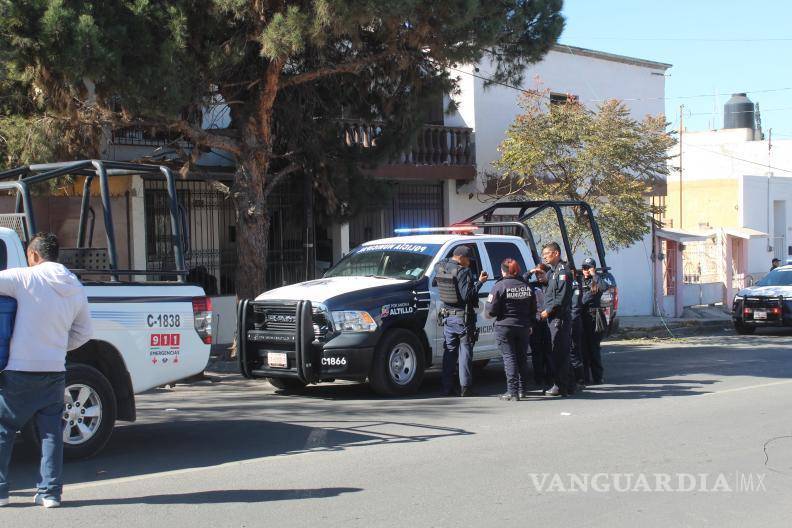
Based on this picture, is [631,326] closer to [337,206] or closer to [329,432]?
[337,206]

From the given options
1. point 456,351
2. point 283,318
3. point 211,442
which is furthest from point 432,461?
point 283,318

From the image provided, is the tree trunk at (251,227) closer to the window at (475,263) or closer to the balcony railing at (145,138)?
the balcony railing at (145,138)

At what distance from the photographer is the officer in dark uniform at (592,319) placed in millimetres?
12188

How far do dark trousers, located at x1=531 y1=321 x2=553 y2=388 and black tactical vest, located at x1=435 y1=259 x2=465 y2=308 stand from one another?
116 cm

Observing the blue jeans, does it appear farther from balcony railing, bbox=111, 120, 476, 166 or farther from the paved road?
balcony railing, bbox=111, 120, 476, 166

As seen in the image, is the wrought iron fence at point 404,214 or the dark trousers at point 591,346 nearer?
the dark trousers at point 591,346

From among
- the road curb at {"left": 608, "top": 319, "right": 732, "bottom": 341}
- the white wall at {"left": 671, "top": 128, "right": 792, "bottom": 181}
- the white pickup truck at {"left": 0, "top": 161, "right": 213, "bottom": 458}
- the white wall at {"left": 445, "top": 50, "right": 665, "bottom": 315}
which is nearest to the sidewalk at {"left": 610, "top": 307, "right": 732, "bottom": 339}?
the road curb at {"left": 608, "top": 319, "right": 732, "bottom": 341}

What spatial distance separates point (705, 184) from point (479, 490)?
3199 centimetres

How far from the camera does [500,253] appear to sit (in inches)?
496

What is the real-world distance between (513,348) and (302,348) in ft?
7.91

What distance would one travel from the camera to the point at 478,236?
12.5m

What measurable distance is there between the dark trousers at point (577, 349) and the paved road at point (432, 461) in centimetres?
59

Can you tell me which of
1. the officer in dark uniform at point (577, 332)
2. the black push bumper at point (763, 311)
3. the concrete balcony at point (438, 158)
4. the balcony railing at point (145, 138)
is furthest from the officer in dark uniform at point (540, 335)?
the black push bumper at point (763, 311)

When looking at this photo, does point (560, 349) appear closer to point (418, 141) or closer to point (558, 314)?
point (558, 314)
